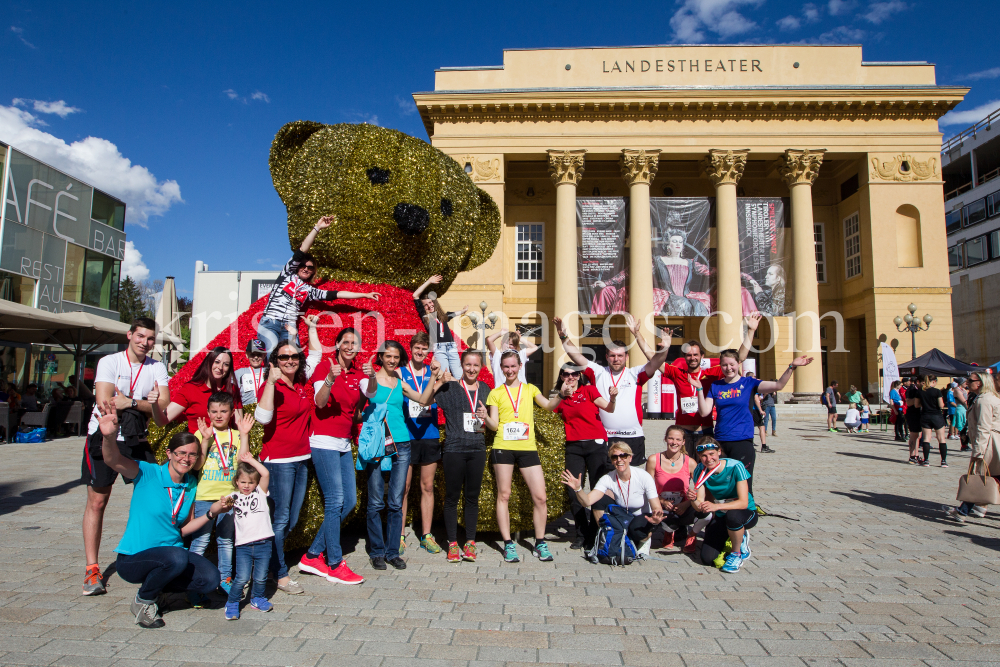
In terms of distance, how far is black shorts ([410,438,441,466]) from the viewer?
459 centimetres

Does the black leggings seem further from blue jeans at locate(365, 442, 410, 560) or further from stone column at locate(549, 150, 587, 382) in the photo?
stone column at locate(549, 150, 587, 382)

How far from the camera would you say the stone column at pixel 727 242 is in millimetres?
23359

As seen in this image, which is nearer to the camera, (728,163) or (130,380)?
(130,380)

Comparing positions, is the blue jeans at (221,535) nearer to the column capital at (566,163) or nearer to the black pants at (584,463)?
the black pants at (584,463)

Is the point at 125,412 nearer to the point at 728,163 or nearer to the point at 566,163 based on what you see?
the point at 566,163

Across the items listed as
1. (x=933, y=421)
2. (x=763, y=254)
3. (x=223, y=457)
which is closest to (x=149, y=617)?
(x=223, y=457)

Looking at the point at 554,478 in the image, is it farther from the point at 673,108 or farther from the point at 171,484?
the point at 673,108

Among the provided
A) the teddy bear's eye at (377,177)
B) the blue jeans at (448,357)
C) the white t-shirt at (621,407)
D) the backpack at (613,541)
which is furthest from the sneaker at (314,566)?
the teddy bear's eye at (377,177)

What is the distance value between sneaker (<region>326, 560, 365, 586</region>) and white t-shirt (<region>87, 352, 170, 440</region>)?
1.65 meters

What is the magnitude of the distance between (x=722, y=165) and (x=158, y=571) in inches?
1028

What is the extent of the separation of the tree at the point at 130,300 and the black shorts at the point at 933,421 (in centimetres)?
5111

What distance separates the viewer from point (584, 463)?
5211 millimetres

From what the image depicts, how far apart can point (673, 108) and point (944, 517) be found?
2263 centimetres

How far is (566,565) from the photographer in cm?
461
